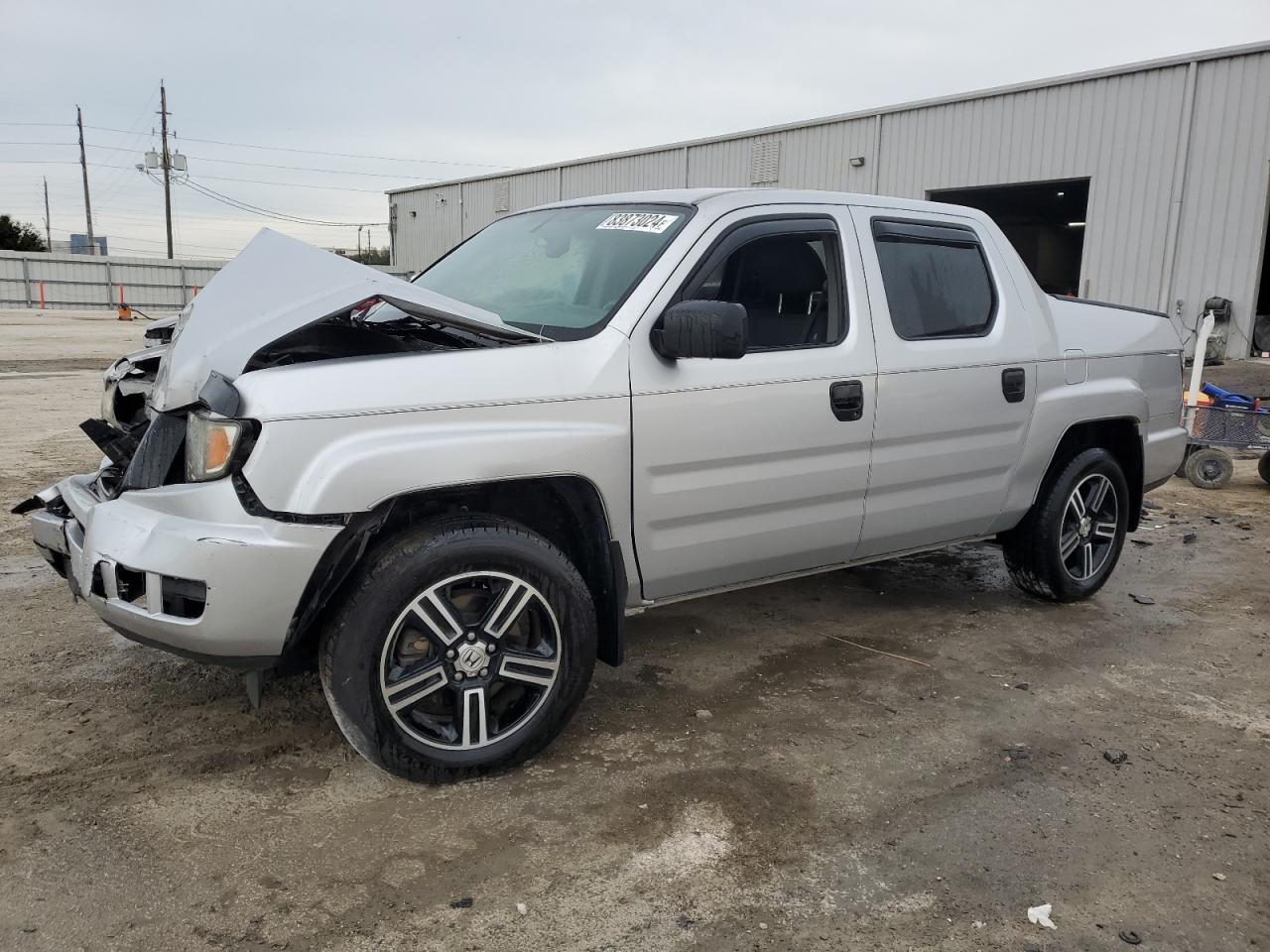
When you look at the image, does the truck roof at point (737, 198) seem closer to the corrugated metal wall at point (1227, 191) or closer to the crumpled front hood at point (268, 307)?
the crumpled front hood at point (268, 307)

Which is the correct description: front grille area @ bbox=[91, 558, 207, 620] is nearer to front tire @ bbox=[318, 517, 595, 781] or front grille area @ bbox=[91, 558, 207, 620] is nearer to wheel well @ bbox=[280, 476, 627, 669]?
wheel well @ bbox=[280, 476, 627, 669]

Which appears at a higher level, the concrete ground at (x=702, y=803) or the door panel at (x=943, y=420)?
the door panel at (x=943, y=420)

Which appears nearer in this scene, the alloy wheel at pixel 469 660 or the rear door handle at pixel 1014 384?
the alloy wheel at pixel 469 660

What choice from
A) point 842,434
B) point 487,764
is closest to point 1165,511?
point 842,434

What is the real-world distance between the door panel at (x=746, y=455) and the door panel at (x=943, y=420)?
0.10 metres

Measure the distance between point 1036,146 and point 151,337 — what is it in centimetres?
1559

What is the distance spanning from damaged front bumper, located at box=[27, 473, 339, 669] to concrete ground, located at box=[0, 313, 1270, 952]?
0.56 m

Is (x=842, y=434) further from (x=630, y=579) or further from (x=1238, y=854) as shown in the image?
(x=1238, y=854)

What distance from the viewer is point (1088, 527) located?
522 cm

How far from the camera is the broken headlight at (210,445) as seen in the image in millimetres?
2828

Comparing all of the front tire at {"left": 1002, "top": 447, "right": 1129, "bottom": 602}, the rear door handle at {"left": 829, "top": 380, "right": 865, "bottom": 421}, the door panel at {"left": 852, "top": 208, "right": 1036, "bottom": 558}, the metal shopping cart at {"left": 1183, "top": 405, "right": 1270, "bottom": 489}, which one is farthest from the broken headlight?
the metal shopping cart at {"left": 1183, "top": 405, "right": 1270, "bottom": 489}

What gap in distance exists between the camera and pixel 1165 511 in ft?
25.7

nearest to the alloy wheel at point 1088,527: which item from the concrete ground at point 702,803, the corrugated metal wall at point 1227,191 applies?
the concrete ground at point 702,803

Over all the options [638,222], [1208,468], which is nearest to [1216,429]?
[1208,468]
